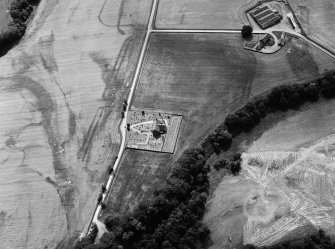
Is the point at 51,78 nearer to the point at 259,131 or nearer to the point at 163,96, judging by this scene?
the point at 163,96

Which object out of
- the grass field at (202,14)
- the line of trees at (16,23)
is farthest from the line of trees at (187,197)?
the line of trees at (16,23)

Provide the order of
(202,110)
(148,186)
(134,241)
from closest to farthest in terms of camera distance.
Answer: (134,241)
(148,186)
(202,110)

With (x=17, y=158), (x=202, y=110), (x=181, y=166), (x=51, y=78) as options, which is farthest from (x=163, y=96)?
(x=17, y=158)

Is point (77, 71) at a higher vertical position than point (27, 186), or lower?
higher

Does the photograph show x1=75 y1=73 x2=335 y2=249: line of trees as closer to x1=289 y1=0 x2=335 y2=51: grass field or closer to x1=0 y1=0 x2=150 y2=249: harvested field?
x1=0 y1=0 x2=150 y2=249: harvested field

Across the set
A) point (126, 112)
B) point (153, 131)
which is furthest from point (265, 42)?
point (126, 112)

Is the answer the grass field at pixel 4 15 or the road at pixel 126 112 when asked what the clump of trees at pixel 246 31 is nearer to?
the road at pixel 126 112

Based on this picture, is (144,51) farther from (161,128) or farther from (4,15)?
(4,15)
